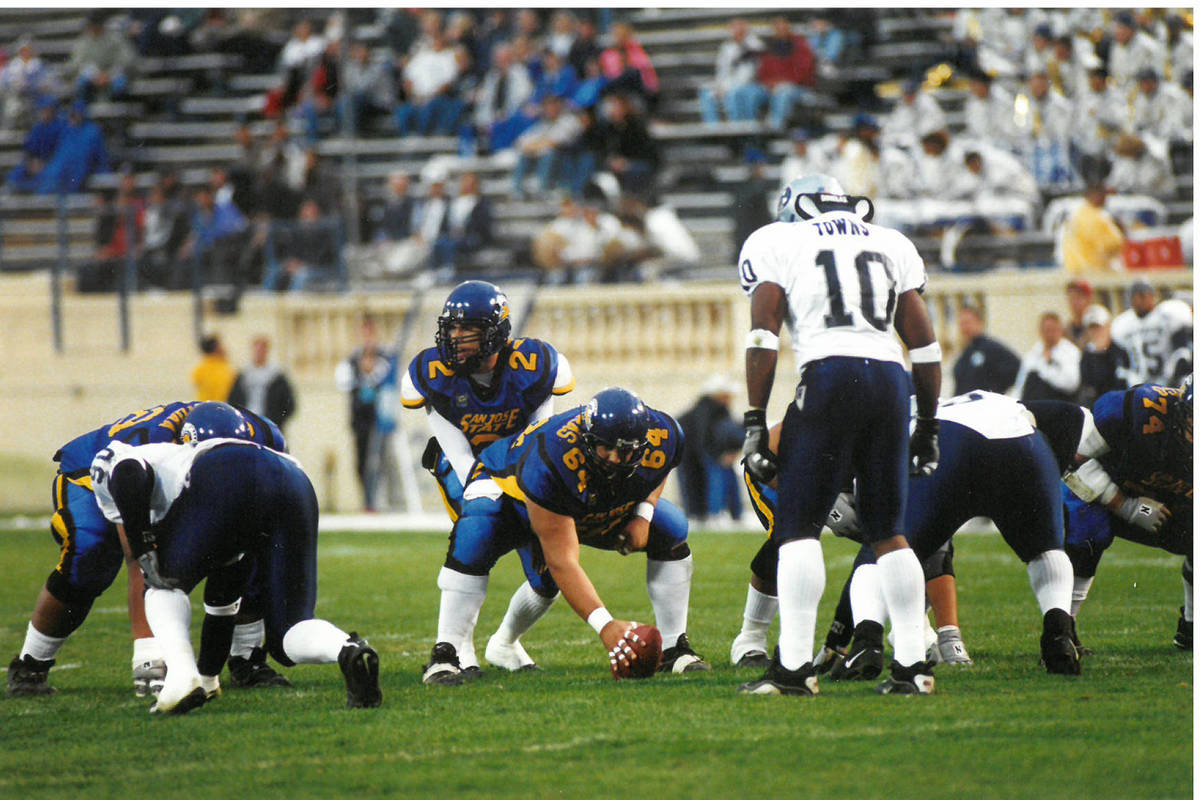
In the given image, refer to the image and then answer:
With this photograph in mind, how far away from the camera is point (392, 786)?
179 inches

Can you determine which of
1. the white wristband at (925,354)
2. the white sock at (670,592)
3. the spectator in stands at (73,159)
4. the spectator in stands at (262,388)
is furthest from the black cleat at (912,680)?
the spectator in stands at (73,159)

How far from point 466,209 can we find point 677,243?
89.8 inches

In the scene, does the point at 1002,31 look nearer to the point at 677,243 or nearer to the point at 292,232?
the point at 677,243

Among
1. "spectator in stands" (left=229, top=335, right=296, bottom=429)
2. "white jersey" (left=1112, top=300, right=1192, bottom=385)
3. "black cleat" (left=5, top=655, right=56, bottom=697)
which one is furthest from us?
"spectator in stands" (left=229, top=335, right=296, bottom=429)

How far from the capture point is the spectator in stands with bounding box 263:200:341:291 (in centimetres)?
1762

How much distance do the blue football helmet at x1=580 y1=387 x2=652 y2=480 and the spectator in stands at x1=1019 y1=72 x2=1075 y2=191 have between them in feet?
34.6

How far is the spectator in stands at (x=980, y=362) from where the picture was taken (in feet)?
42.5

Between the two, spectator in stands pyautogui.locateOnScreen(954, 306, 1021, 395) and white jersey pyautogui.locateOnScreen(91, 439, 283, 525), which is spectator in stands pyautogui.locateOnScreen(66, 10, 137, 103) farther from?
white jersey pyautogui.locateOnScreen(91, 439, 283, 525)

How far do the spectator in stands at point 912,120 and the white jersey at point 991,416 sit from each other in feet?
32.9

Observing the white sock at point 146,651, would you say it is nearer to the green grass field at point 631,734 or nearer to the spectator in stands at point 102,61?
the green grass field at point 631,734

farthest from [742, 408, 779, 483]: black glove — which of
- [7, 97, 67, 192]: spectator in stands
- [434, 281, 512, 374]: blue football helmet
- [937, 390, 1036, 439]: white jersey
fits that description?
[7, 97, 67, 192]: spectator in stands

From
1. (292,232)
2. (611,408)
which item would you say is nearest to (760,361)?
(611,408)

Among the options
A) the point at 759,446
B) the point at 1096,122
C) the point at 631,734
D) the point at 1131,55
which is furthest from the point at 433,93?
the point at 631,734

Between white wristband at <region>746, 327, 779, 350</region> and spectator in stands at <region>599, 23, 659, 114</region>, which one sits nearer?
white wristband at <region>746, 327, 779, 350</region>
